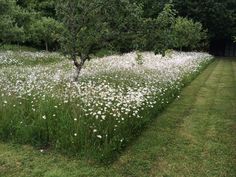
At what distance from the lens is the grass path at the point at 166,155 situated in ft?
29.7

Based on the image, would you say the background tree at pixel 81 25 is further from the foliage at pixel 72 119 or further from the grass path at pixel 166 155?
the grass path at pixel 166 155

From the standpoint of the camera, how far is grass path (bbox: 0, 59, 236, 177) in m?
9.04

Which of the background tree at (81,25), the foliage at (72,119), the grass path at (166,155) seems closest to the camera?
the grass path at (166,155)

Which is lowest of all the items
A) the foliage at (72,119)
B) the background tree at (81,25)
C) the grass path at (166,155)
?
the grass path at (166,155)

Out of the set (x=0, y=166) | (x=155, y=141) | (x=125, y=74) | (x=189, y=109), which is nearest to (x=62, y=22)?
(x=125, y=74)

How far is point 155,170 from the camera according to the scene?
364 inches

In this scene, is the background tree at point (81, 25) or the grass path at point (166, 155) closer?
the grass path at point (166, 155)

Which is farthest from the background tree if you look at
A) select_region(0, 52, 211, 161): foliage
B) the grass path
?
the grass path

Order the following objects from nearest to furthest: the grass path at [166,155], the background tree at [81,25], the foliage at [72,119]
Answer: the grass path at [166,155]
the foliage at [72,119]
the background tree at [81,25]

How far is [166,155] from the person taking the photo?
403 inches

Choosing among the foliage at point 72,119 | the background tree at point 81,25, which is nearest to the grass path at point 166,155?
the foliage at point 72,119

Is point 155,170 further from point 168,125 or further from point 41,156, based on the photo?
point 168,125

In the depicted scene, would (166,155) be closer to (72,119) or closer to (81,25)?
(72,119)

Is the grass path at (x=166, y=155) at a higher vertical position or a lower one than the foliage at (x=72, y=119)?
lower
